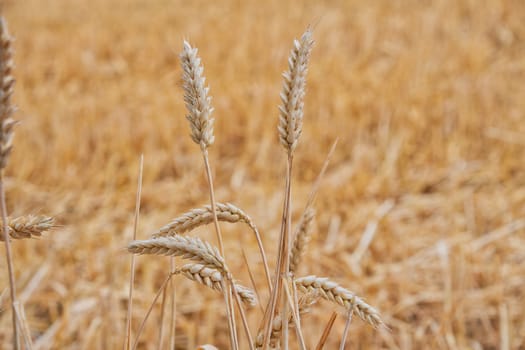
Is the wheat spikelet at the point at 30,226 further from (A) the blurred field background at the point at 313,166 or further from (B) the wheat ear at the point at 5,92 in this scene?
(A) the blurred field background at the point at 313,166

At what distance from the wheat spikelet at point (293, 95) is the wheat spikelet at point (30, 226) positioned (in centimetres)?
19

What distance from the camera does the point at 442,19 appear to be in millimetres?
4047

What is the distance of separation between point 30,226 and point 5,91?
13 cm

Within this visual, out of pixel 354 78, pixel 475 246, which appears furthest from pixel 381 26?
pixel 475 246

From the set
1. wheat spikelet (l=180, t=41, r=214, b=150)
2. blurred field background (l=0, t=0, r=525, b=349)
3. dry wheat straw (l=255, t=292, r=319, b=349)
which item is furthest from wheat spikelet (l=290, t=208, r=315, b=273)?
blurred field background (l=0, t=0, r=525, b=349)

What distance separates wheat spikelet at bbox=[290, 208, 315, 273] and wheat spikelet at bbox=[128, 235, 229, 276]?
3.9 inches

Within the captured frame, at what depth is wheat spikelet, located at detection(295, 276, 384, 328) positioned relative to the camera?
1.67 ft

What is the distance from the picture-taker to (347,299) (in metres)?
0.51

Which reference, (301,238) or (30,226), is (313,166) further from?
(30,226)

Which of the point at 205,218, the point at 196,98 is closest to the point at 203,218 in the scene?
the point at 205,218

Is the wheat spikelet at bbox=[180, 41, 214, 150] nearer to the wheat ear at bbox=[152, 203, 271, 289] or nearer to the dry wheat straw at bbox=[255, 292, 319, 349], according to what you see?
the wheat ear at bbox=[152, 203, 271, 289]

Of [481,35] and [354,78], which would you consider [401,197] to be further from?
[481,35]

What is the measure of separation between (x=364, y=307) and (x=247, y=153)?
2.02 metres

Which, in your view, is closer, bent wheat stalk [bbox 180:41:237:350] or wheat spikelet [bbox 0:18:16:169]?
wheat spikelet [bbox 0:18:16:169]
